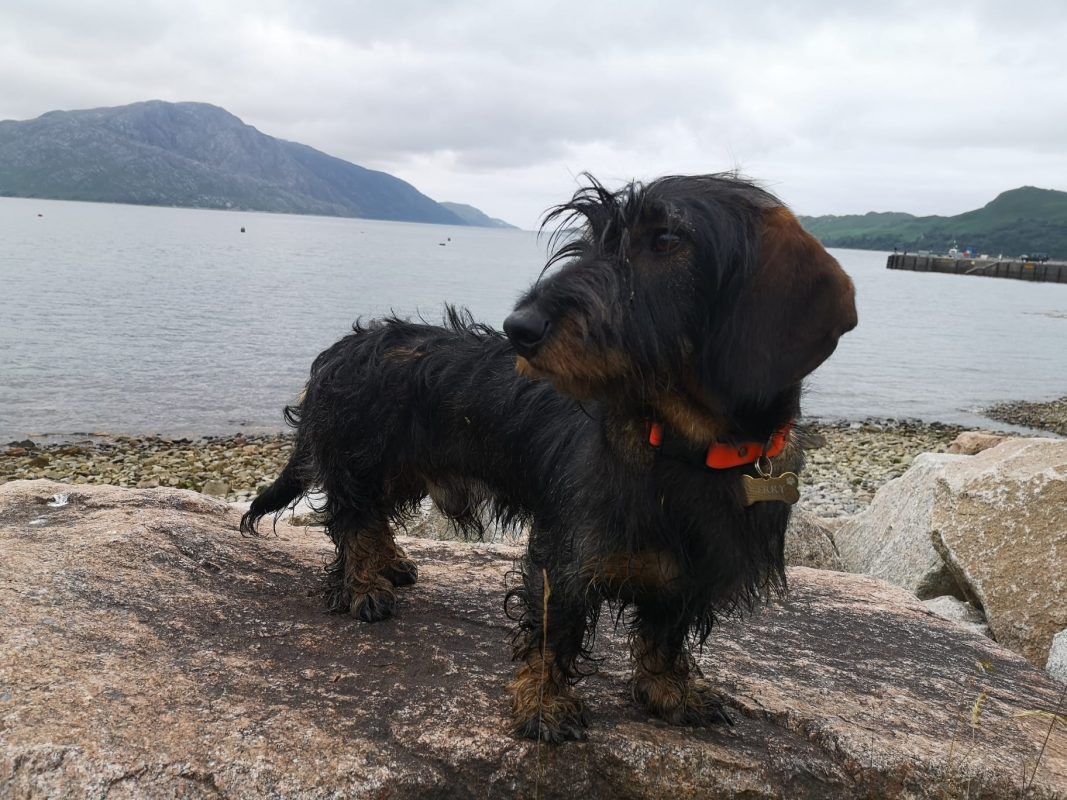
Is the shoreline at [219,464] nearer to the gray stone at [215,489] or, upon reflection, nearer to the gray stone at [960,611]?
the gray stone at [215,489]

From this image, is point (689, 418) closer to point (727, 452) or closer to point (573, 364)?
point (727, 452)

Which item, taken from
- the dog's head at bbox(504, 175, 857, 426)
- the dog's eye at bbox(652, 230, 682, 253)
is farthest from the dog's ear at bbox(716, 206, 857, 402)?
the dog's eye at bbox(652, 230, 682, 253)

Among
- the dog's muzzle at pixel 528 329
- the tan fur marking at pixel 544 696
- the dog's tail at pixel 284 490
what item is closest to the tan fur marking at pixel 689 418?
the dog's muzzle at pixel 528 329

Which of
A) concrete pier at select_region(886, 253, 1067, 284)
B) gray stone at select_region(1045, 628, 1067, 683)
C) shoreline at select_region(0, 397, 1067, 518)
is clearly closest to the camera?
gray stone at select_region(1045, 628, 1067, 683)

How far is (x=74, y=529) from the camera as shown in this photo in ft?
15.5

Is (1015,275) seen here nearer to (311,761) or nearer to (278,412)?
(278,412)

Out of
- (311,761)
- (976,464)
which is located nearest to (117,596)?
(311,761)

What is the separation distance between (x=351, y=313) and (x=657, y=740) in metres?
32.5

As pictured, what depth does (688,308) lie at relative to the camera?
287 centimetres

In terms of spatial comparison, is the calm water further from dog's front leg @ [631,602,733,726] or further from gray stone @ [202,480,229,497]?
gray stone @ [202,480,229,497]

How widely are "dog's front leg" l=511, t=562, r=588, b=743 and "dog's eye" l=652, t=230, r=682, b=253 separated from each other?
4.30ft

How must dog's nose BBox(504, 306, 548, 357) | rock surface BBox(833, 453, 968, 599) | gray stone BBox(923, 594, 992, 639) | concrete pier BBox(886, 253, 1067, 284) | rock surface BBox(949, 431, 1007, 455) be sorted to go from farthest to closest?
concrete pier BBox(886, 253, 1067, 284) → rock surface BBox(949, 431, 1007, 455) → rock surface BBox(833, 453, 968, 599) → gray stone BBox(923, 594, 992, 639) → dog's nose BBox(504, 306, 548, 357)

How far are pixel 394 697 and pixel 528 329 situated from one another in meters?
1.79

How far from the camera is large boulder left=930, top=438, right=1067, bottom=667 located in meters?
5.70
